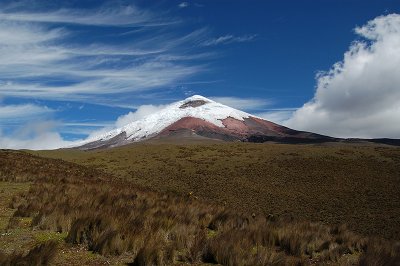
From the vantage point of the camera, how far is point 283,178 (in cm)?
4228

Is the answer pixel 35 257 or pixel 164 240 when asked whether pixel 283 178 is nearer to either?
pixel 164 240

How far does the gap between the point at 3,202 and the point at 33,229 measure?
510 cm

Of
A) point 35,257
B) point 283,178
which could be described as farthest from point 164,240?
point 283,178

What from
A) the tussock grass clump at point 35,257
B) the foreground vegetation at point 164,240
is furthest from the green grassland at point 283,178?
the tussock grass clump at point 35,257

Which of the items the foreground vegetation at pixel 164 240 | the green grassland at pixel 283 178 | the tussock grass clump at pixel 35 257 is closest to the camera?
the tussock grass clump at pixel 35 257

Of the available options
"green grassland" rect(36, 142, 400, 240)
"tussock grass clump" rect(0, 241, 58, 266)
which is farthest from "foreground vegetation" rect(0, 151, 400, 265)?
"green grassland" rect(36, 142, 400, 240)

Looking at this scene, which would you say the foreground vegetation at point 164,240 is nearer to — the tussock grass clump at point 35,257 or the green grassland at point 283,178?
the tussock grass clump at point 35,257

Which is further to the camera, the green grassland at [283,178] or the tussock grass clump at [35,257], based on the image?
the green grassland at [283,178]

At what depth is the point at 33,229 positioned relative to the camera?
34.5ft

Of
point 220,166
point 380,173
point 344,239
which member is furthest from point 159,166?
point 344,239

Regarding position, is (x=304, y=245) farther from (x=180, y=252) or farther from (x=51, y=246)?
(x=51, y=246)

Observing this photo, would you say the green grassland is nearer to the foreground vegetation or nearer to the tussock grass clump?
the foreground vegetation

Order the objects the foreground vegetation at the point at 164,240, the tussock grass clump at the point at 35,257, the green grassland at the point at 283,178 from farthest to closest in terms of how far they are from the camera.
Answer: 1. the green grassland at the point at 283,178
2. the foreground vegetation at the point at 164,240
3. the tussock grass clump at the point at 35,257

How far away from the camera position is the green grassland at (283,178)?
29656 mm
